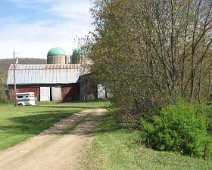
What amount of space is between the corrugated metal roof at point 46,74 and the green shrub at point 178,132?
235 ft

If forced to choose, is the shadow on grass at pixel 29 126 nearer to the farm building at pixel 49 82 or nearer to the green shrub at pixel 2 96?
the green shrub at pixel 2 96

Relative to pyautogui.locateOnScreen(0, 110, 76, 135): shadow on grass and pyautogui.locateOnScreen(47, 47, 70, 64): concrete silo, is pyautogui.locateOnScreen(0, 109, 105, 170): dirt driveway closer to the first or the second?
pyautogui.locateOnScreen(0, 110, 76, 135): shadow on grass

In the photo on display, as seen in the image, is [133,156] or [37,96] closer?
[133,156]

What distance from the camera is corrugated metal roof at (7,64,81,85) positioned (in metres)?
89.6

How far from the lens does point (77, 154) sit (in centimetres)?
1567

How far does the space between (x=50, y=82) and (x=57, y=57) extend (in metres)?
19.6

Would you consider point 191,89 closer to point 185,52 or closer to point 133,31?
point 185,52

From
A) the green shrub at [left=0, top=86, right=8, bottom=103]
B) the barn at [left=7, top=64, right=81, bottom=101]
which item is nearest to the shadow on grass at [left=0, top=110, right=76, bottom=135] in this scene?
the green shrub at [left=0, top=86, right=8, bottom=103]

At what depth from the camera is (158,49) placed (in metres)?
23.2

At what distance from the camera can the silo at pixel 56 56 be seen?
108m

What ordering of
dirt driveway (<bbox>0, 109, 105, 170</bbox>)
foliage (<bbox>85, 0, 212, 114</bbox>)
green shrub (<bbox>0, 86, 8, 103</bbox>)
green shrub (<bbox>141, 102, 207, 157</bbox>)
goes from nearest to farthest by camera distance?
1. dirt driveway (<bbox>0, 109, 105, 170</bbox>)
2. green shrub (<bbox>141, 102, 207, 157</bbox>)
3. foliage (<bbox>85, 0, 212, 114</bbox>)
4. green shrub (<bbox>0, 86, 8, 103</bbox>)

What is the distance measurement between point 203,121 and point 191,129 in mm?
854

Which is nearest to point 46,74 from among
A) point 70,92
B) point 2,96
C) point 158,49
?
point 70,92

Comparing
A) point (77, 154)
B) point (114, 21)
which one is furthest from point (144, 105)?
point (77, 154)
